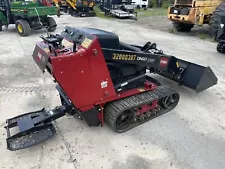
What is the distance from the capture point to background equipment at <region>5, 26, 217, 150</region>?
115 inches

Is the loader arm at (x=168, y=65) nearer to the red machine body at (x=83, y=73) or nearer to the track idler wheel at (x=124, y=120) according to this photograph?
the red machine body at (x=83, y=73)

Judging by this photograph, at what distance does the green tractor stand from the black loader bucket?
21.8 ft

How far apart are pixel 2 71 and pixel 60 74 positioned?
12.4ft

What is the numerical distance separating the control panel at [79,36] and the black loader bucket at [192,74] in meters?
1.76

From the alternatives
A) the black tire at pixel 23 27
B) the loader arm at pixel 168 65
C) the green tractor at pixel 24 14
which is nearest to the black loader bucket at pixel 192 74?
the loader arm at pixel 168 65

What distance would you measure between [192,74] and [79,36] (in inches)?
91.2

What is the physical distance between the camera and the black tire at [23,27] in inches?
372

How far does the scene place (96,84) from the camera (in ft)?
10.4

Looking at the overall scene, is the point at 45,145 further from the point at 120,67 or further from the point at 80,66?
the point at 120,67

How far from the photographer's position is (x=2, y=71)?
591 cm

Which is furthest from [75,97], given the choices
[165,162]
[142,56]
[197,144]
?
[197,144]

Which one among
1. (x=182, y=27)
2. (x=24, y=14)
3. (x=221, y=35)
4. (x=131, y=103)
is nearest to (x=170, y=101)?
(x=131, y=103)

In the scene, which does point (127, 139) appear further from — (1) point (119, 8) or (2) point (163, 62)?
(1) point (119, 8)

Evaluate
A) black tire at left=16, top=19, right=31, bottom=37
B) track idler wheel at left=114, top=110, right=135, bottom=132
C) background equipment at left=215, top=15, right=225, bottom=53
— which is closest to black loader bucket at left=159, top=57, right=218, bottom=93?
track idler wheel at left=114, top=110, right=135, bottom=132
